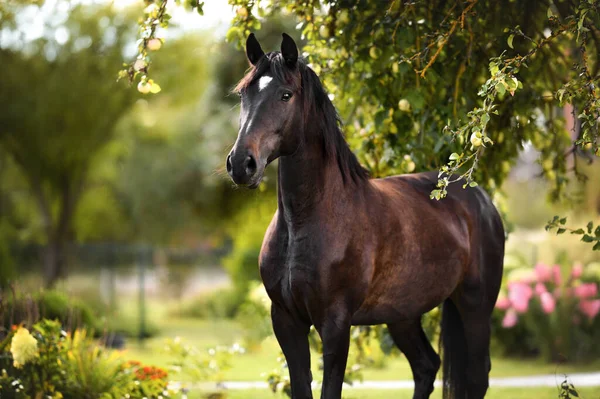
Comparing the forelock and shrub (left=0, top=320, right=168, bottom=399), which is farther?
shrub (left=0, top=320, right=168, bottom=399)

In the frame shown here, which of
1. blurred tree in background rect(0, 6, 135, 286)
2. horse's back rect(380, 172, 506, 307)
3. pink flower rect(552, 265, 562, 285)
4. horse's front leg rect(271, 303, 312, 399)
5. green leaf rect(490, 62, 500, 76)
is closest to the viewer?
green leaf rect(490, 62, 500, 76)

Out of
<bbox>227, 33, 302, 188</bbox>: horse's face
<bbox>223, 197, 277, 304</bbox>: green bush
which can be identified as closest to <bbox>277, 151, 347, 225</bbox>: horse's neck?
<bbox>227, 33, 302, 188</bbox>: horse's face

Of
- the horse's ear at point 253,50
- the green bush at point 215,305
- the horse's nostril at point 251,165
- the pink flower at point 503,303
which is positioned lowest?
the horse's nostril at point 251,165

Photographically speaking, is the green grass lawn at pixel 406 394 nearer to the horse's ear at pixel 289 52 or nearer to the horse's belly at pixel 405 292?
the horse's belly at pixel 405 292

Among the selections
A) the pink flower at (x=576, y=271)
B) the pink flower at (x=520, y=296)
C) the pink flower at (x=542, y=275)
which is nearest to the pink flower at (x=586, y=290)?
the pink flower at (x=576, y=271)

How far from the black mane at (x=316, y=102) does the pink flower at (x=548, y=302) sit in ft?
23.9

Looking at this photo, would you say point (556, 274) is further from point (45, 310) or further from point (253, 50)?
point (253, 50)

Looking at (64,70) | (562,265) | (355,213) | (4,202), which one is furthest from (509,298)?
(4,202)

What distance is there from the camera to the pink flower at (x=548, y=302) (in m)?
11.1

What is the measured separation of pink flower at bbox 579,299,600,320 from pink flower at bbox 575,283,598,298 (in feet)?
0.32

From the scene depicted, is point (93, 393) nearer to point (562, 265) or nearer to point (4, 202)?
point (562, 265)

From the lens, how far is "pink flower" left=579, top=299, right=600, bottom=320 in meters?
11.0

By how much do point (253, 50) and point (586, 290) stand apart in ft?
27.8

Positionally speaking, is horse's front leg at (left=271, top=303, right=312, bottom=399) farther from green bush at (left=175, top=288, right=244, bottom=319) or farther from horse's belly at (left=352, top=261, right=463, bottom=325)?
green bush at (left=175, top=288, right=244, bottom=319)
